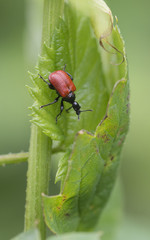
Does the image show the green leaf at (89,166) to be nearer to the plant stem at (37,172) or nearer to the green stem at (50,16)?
the plant stem at (37,172)

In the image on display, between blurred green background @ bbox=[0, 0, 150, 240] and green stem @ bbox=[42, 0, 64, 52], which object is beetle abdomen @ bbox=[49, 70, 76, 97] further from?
blurred green background @ bbox=[0, 0, 150, 240]

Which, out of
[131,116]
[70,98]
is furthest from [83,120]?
[131,116]

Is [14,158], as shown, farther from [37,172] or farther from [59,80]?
[59,80]

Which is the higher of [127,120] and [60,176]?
[127,120]

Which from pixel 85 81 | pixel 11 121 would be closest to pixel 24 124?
pixel 11 121

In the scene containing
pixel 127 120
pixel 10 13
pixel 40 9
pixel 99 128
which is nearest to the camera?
pixel 99 128

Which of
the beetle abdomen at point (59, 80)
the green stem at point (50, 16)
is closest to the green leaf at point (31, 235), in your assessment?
the beetle abdomen at point (59, 80)

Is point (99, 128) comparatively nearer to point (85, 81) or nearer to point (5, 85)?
point (85, 81)
